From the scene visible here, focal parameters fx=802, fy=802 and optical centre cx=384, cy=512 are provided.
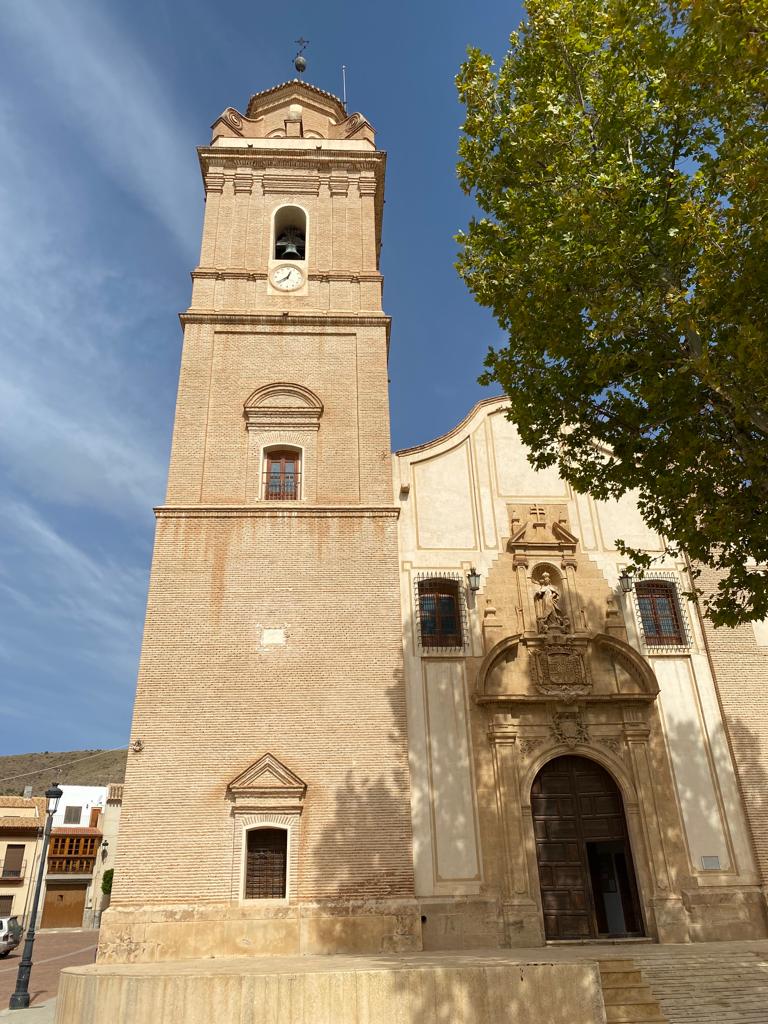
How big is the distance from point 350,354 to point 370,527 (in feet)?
14.1

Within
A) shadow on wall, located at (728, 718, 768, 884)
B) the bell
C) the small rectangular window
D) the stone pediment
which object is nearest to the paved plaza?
the small rectangular window

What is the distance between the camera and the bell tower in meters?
12.1

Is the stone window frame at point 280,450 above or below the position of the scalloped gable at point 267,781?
above

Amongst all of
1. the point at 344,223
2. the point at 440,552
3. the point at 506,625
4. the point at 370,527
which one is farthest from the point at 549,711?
the point at 344,223

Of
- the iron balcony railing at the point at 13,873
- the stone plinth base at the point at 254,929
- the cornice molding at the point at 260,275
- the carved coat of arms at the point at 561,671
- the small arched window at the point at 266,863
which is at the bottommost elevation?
the stone plinth base at the point at 254,929

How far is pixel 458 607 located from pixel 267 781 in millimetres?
4636

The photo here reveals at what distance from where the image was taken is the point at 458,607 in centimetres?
1495

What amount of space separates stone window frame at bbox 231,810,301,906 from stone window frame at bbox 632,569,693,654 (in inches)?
275

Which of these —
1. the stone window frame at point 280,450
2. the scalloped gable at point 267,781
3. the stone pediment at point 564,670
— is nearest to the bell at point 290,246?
the stone window frame at point 280,450

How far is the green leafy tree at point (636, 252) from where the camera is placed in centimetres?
776

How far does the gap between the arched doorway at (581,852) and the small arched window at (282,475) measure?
6967 millimetres

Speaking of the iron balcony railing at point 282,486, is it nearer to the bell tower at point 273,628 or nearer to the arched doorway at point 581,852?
the bell tower at point 273,628

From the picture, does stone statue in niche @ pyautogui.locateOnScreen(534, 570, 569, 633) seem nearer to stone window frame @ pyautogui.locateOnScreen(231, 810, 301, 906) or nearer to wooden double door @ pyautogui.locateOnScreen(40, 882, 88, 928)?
stone window frame @ pyautogui.locateOnScreen(231, 810, 301, 906)

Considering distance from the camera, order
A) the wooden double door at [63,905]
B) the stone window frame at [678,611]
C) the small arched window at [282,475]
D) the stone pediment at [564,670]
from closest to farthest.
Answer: the stone pediment at [564,670] < the stone window frame at [678,611] < the small arched window at [282,475] < the wooden double door at [63,905]
